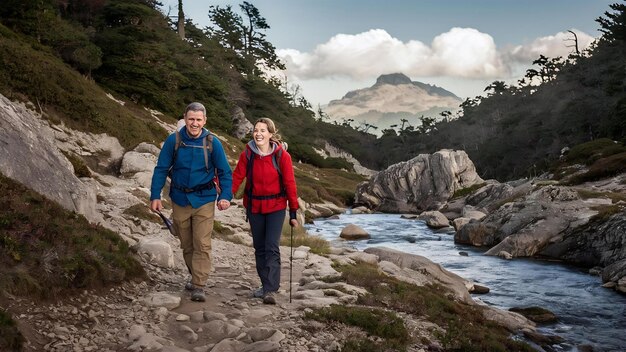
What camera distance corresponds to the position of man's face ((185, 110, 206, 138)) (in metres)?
7.26

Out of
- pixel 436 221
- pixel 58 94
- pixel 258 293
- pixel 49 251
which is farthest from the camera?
pixel 436 221

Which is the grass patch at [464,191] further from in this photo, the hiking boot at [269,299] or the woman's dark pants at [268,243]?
the hiking boot at [269,299]

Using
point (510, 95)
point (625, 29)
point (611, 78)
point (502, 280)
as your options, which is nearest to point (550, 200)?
point (502, 280)

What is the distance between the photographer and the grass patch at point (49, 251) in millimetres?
6184

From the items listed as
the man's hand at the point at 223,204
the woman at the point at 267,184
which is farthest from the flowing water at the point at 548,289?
the man's hand at the point at 223,204

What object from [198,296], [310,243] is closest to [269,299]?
[198,296]

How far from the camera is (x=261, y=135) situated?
7.59 meters

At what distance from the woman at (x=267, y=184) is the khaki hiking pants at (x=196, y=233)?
616 mm

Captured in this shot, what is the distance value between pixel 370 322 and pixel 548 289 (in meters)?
10.9

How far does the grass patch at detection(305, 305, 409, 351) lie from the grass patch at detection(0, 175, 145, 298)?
10.4 ft

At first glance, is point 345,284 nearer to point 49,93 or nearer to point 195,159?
point 195,159

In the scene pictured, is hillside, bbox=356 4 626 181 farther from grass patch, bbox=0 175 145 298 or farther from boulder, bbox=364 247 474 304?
grass patch, bbox=0 175 145 298

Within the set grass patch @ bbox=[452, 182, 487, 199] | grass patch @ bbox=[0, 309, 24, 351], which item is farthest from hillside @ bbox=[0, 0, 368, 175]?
grass patch @ bbox=[452, 182, 487, 199]

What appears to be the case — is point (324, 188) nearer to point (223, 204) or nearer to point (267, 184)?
point (267, 184)
